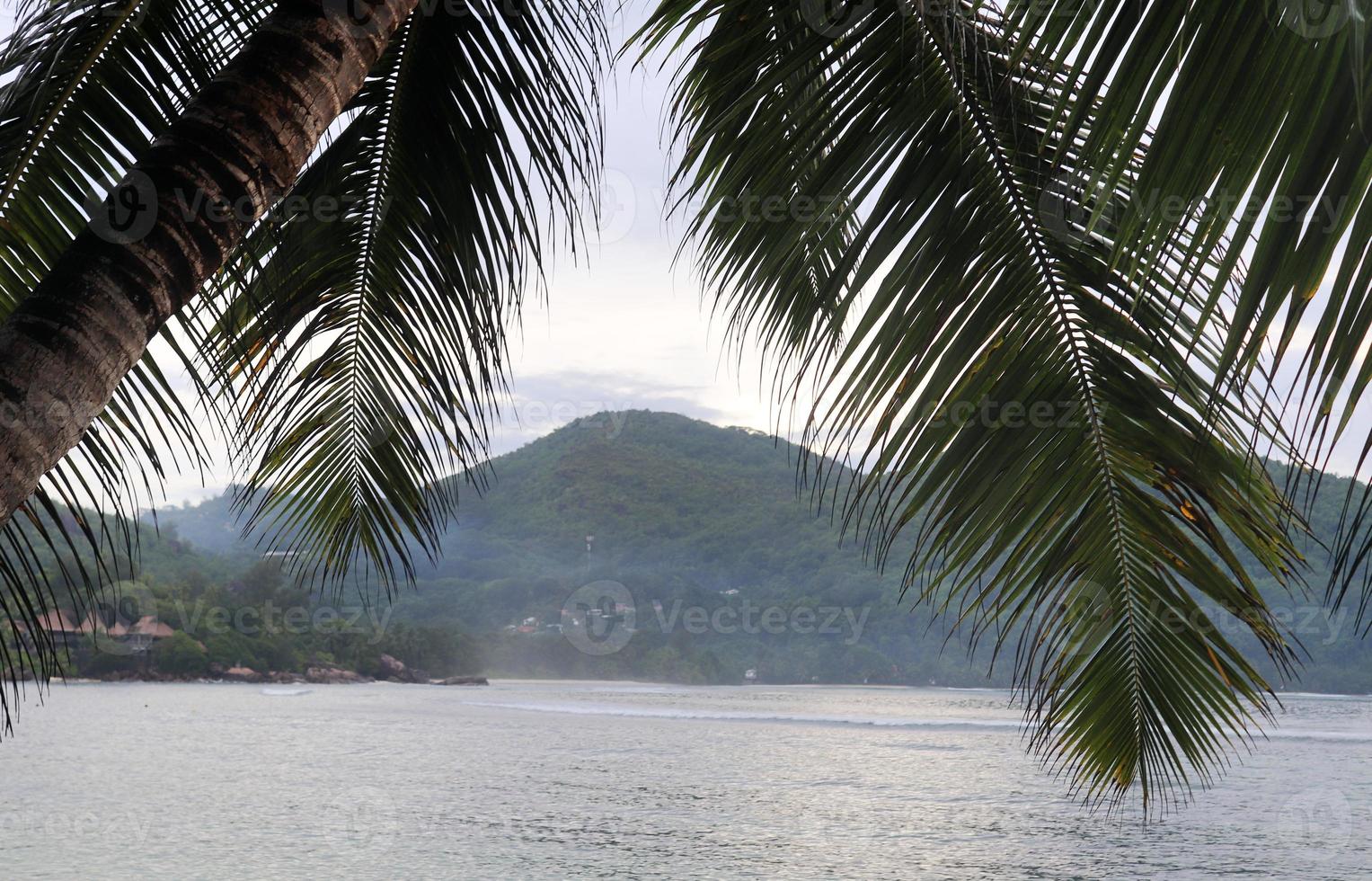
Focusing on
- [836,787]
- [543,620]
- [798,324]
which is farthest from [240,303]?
[543,620]

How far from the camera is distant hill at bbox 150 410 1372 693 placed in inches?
3155

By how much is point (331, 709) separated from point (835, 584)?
43.3 meters

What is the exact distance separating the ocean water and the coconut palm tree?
13493 millimetres

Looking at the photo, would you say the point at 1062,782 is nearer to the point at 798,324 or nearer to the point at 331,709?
the point at 798,324

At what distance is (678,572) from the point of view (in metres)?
98.4

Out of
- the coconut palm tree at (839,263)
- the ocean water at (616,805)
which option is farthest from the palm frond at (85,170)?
the ocean water at (616,805)

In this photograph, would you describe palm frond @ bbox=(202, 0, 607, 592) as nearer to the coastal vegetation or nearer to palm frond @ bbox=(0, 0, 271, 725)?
palm frond @ bbox=(0, 0, 271, 725)

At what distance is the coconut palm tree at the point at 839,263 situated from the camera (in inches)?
60.4

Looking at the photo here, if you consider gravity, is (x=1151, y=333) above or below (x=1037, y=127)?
below

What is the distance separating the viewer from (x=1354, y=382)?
1.42m

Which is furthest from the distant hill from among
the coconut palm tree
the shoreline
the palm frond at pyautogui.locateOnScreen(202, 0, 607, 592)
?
the coconut palm tree

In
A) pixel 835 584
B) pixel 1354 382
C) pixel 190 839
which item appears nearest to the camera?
pixel 1354 382

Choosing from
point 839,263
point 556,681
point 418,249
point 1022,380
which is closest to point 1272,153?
point 1022,380

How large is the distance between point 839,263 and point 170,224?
185cm
